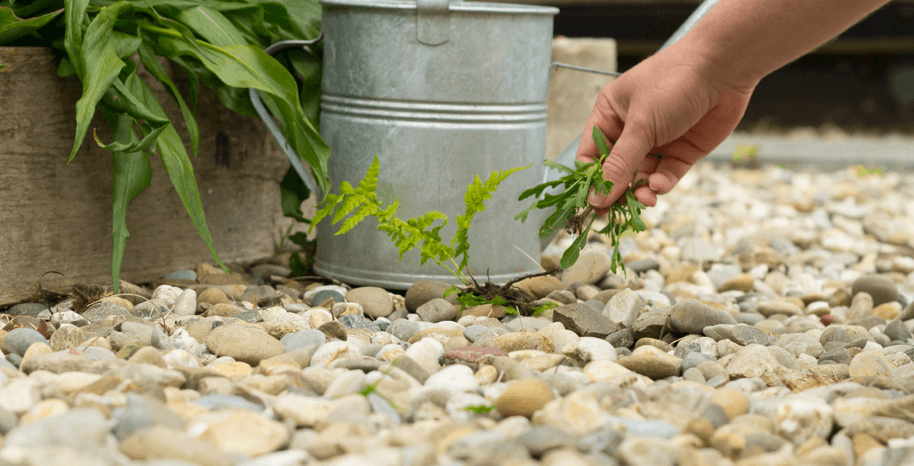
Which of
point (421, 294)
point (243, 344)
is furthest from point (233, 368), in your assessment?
point (421, 294)

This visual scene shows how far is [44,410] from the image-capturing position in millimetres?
1058

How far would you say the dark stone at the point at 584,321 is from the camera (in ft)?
5.29

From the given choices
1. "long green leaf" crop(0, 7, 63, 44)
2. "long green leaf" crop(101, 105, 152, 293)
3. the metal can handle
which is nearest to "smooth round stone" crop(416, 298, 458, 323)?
the metal can handle

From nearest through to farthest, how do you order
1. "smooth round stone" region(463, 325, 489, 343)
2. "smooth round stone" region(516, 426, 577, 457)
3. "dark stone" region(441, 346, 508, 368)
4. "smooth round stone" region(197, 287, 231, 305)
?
"smooth round stone" region(516, 426, 577, 457) → "dark stone" region(441, 346, 508, 368) → "smooth round stone" region(463, 325, 489, 343) → "smooth round stone" region(197, 287, 231, 305)

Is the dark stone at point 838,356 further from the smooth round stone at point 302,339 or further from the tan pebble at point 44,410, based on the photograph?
the tan pebble at point 44,410

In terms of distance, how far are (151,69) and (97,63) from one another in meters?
0.19

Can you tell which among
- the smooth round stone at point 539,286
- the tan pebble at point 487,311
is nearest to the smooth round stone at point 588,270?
the smooth round stone at point 539,286

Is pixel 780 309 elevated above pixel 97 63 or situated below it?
below

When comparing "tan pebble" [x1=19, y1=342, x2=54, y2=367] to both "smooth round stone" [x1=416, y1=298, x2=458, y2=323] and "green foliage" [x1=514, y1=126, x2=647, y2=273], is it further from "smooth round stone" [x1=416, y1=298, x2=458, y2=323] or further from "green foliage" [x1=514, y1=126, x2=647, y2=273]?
"green foliage" [x1=514, y1=126, x2=647, y2=273]

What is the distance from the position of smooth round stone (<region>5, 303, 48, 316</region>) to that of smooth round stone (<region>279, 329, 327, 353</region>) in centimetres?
61

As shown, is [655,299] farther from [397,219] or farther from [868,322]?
[397,219]

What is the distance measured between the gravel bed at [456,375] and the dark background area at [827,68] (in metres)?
3.10

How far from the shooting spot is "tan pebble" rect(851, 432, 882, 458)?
3.51 ft

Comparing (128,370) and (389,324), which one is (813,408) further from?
(128,370)
